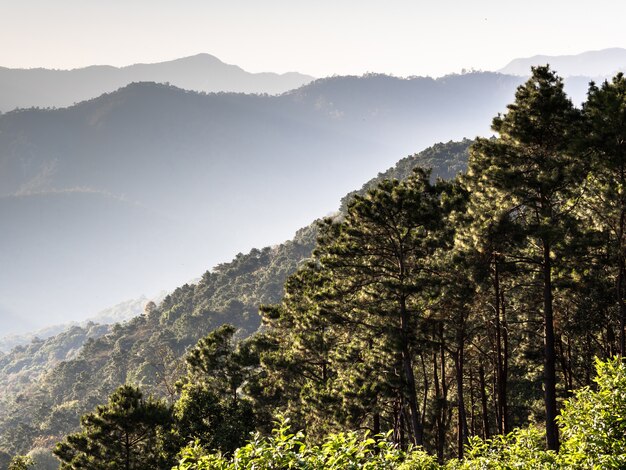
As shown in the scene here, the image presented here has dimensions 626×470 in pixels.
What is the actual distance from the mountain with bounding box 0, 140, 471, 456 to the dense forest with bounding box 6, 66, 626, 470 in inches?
3083

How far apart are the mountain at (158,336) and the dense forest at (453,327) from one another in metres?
78.3

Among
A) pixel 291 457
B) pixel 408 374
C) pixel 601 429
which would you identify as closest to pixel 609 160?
pixel 408 374

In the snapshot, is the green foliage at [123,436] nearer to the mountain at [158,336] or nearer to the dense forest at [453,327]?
the dense forest at [453,327]

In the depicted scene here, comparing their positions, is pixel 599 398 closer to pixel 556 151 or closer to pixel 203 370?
pixel 556 151

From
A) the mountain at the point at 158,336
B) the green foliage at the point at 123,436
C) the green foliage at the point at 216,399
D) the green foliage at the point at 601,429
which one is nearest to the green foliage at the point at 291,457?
the green foliage at the point at 601,429

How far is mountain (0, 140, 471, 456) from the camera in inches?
4321

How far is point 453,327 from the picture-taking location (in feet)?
74.1

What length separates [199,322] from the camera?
130750mm

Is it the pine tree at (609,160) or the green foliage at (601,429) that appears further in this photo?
the pine tree at (609,160)

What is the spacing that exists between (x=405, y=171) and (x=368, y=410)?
5054 inches

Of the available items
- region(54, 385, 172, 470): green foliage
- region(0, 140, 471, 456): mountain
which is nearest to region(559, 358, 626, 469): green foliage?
region(54, 385, 172, 470): green foliage

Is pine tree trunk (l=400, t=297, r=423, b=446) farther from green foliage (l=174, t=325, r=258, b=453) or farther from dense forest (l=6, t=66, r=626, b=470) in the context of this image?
green foliage (l=174, t=325, r=258, b=453)

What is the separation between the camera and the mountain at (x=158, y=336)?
110 meters

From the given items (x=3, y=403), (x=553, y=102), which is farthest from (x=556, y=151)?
(x=3, y=403)
